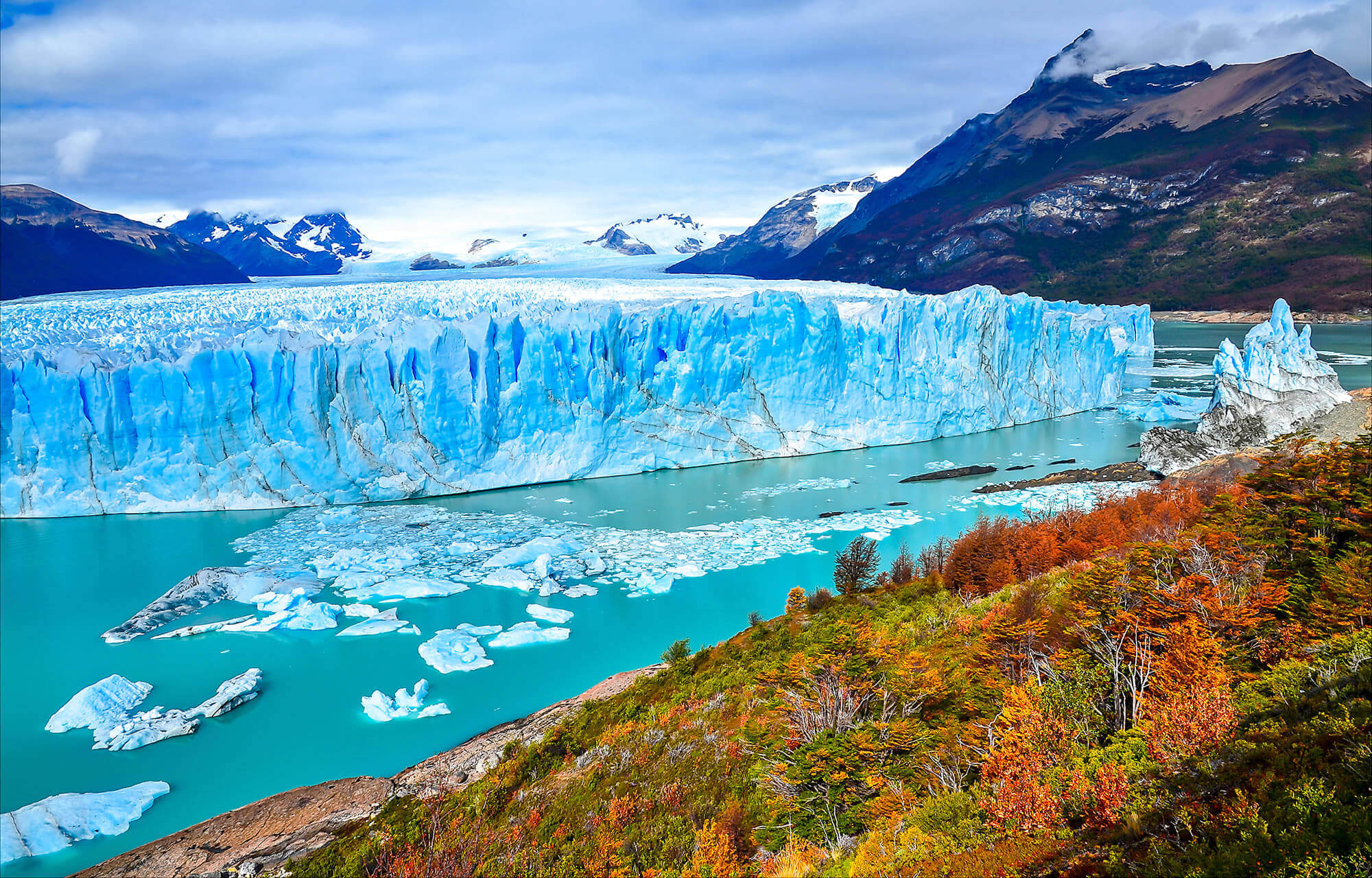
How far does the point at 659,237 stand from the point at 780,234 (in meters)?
17.7

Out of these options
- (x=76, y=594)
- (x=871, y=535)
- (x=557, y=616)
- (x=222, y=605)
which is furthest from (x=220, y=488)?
(x=871, y=535)

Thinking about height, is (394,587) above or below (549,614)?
above

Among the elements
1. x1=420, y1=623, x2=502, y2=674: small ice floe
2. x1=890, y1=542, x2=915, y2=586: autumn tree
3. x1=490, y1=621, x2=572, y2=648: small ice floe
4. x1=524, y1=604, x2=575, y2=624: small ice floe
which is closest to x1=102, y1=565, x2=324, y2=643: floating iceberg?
x1=420, y1=623, x2=502, y2=674: small ice floe

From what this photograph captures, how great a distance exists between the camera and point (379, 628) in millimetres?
10273

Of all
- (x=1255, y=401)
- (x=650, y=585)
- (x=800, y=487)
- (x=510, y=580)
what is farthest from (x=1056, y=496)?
(x=510, y=580)

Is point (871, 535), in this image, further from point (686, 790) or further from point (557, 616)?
point (686, 790)

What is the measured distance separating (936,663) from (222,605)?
11.0 meters

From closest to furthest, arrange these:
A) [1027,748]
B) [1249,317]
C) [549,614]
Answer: [1027,748] < [549,614] < [1249,317]

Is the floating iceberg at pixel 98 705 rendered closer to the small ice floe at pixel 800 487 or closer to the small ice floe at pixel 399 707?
the small ice floe at pixel 399 707

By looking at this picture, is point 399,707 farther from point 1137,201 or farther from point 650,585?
point 1137,201

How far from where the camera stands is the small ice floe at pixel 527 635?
9969mm

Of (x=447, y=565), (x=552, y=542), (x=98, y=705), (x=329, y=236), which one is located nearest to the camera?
(x=98, y=705)

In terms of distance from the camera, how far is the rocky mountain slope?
33.4m

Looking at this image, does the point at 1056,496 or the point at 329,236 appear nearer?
the point at 1056,496
